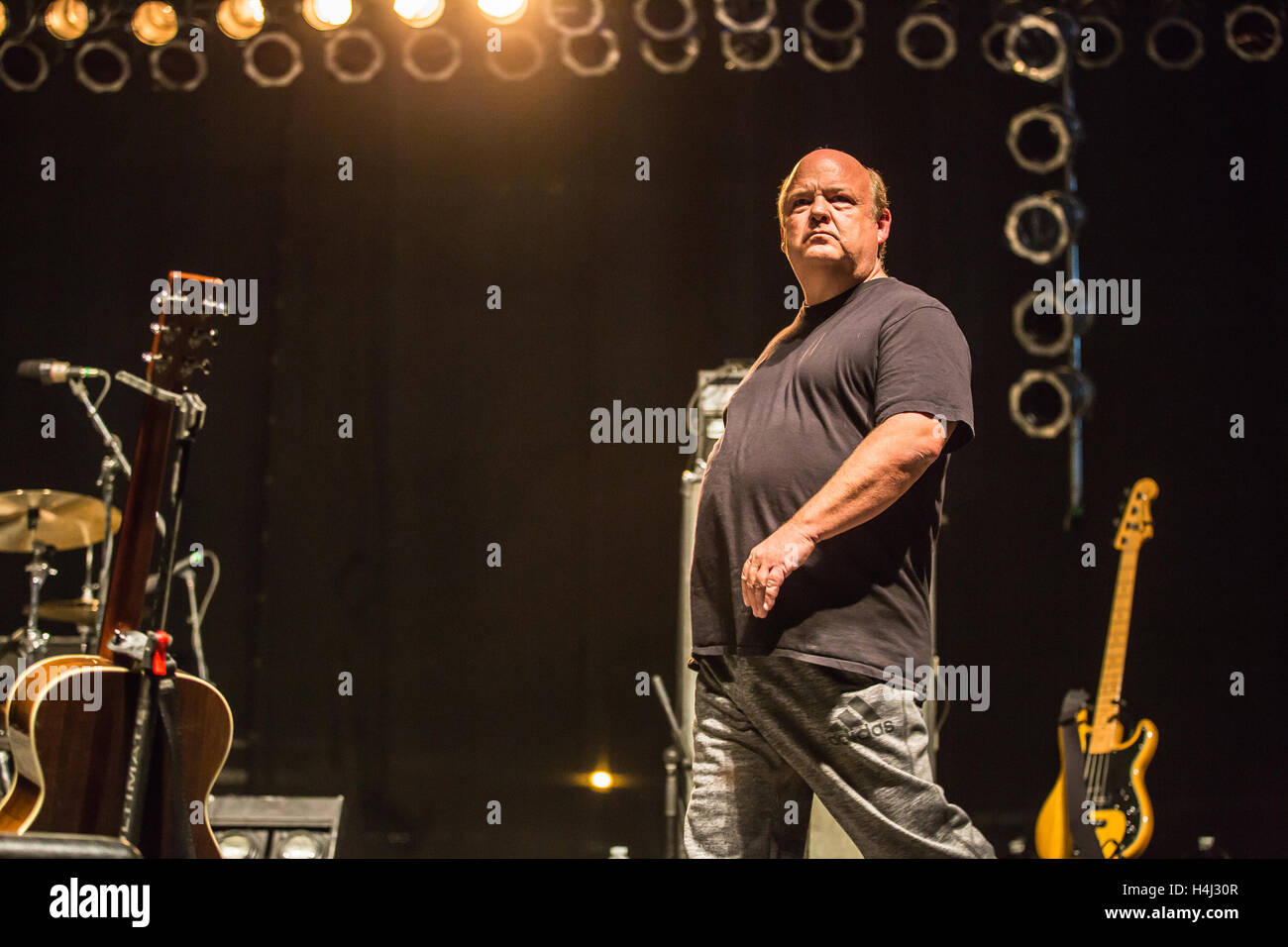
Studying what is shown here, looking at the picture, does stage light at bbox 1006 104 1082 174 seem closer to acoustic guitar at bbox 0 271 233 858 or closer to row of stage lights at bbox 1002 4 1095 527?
row of stage lights at bbox 1002 4 1095 527

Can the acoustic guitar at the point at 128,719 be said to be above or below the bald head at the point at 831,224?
below

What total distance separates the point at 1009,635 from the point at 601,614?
4.72ft

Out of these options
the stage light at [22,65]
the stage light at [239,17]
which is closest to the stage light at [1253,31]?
the stage light at [239,17]

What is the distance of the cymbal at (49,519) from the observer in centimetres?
374

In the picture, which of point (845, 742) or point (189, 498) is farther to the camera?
point (189, 498)

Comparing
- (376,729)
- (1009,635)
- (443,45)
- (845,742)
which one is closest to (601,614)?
(376,729)

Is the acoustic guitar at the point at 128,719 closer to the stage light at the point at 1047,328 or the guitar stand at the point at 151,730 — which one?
the guitar stand at the point at 151,730

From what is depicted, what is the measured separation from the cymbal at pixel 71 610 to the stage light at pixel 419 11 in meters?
2.27

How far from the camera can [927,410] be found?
179 centimetres

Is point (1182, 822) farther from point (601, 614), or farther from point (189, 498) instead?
point (189, 498)

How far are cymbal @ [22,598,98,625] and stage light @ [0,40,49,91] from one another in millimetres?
1937

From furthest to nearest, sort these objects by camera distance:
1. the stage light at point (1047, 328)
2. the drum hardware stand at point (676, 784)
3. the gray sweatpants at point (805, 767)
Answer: the stage light at point (1047, 328) < the drum hardware stand at point (676, 784) < the gray sweatpants at point (805, 767)

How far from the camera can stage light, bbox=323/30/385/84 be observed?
4.27 metres

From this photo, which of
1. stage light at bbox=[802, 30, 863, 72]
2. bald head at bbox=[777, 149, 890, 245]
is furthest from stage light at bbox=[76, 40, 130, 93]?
bald head at bbox=[777, 149, 890, 245]
